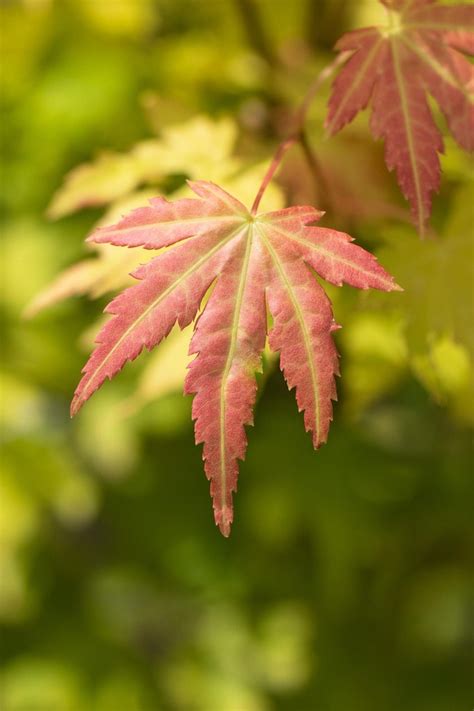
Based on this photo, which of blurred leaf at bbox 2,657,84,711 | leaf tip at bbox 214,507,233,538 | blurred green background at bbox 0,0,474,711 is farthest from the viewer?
blurred leaf at bbox 2,657,84,711

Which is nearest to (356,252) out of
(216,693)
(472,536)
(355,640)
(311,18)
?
(311,18)

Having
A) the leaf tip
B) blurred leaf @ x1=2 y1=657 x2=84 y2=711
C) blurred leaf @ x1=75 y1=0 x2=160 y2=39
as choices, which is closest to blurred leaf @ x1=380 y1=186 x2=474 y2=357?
the leaf tip

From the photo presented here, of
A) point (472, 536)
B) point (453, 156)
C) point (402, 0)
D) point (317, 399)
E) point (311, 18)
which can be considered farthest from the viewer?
point (472, 536)

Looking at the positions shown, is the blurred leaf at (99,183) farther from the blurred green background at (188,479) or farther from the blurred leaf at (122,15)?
the blurred leaf at (122,15)

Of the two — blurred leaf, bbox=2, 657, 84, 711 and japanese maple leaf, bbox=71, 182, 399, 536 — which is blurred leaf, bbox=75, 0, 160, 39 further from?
blurred leaf, bbox=2, 657, 84, 711

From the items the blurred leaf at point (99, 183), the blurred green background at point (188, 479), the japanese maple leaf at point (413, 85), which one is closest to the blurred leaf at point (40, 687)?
the blurred green background at point (188, 479)

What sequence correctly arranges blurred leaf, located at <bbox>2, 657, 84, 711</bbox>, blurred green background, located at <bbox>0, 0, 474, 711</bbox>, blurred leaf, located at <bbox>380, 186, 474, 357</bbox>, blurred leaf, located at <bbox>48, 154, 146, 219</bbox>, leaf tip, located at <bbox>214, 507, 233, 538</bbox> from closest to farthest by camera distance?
leaf tip, located at <bbox>214, 507, 233, 538</bbox>, blurred leaf, located at <bbox>380, 186, 474, 357</bbox>, blurred leaf, located at <bbox>48, 154, 146, 219</bbox>, blurred green background, located at <bbox>0, 0, 474, 711</bbox>, blurred leaf, located at <bbox>2, 657, 84, 711</bbox>

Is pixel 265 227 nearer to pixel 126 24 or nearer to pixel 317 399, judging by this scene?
pixel 317 399
